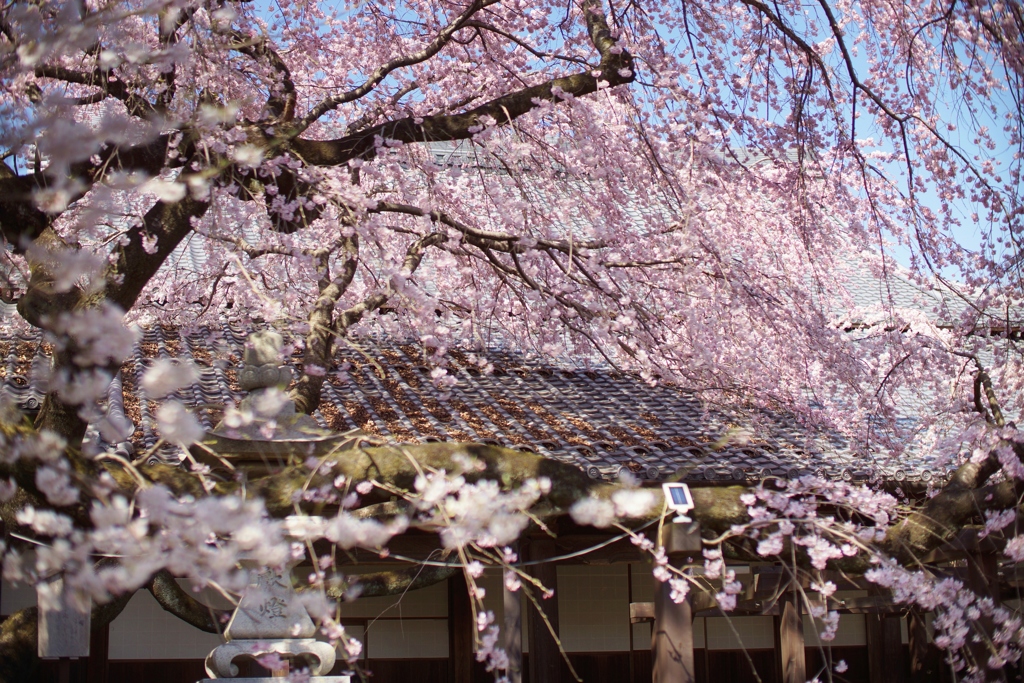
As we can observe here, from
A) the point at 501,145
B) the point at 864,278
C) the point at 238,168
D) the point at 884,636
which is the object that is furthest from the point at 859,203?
the point at 864,278

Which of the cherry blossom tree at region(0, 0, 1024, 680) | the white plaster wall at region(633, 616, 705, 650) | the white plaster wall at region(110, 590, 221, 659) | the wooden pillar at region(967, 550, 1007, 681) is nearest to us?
the cherry blossom tree at region(0, 0, 1024, 680)

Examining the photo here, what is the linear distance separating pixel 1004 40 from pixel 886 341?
463 centimetres

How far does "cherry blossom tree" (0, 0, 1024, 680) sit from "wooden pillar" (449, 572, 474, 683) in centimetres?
203

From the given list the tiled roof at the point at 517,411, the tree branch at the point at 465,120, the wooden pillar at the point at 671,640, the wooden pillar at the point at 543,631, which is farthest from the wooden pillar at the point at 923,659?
the tree branch at the point at 465,120

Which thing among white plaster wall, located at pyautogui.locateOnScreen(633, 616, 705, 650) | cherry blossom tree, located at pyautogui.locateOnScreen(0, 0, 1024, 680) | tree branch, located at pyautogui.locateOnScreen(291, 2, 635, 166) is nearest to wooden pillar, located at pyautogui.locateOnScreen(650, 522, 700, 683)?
cherry blossom tree, located at pyautogui.locateOnScreen(0, 0, 1024, 680)

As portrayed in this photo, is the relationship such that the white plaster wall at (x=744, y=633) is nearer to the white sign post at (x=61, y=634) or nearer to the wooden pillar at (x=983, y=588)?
the wooden pillar at (x=983, y=588)

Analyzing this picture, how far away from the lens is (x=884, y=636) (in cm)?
834

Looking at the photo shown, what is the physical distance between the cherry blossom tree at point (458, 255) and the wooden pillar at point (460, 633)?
6.65 feet

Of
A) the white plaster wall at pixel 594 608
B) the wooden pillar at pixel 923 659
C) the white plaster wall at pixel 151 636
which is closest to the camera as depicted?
the white plaster wall at pixel 151 636

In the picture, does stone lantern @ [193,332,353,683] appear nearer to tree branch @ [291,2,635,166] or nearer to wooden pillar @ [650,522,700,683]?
tree branch @ [291,2,635,166]

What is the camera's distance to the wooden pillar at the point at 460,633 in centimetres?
745

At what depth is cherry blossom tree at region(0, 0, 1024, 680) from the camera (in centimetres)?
275

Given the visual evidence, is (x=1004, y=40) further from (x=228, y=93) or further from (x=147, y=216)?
(x=228, y=93)

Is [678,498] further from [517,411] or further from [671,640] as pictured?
[517,411]
